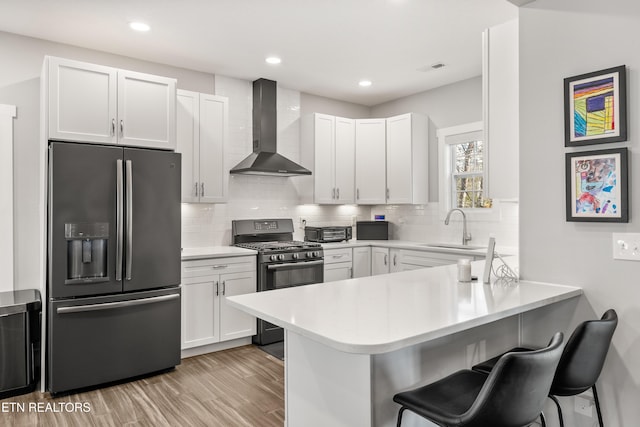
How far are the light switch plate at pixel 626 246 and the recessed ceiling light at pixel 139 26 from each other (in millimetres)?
3429

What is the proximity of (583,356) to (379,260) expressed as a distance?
10.7ft

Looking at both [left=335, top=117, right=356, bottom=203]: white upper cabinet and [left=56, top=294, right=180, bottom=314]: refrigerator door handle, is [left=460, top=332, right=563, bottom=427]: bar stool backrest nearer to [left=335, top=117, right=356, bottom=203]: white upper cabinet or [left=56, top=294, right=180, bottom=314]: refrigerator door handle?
[left=56, top=294, right=180, bottom=314]: refrigerator door handle

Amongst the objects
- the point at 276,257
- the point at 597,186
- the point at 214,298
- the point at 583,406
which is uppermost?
the point at 597,186

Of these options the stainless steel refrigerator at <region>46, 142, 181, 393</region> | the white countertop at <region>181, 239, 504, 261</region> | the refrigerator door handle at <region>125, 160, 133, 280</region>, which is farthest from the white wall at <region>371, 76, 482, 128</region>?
the refrigerator door handle at <region>125, 160, 133, 280</region>

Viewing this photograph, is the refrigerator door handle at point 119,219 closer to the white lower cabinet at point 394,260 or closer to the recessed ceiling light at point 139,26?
the recessed ceiling light at point 139,26

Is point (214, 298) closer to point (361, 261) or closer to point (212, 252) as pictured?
point (212, 252)

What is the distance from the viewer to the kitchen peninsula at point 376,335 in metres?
1.47

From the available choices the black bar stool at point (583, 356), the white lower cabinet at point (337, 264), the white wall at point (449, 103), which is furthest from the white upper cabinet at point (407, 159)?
the black bar stool at point (583, 356)

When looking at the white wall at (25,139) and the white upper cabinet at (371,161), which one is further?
the white upper cabinet at (371,161)

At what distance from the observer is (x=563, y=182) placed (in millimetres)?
2191

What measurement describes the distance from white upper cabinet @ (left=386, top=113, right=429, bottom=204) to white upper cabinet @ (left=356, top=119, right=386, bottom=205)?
3.1 inches

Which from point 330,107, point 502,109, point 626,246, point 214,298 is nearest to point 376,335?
point 626,246

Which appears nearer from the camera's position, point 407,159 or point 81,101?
point 81,101

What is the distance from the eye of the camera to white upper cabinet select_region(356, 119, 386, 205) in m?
5.23
